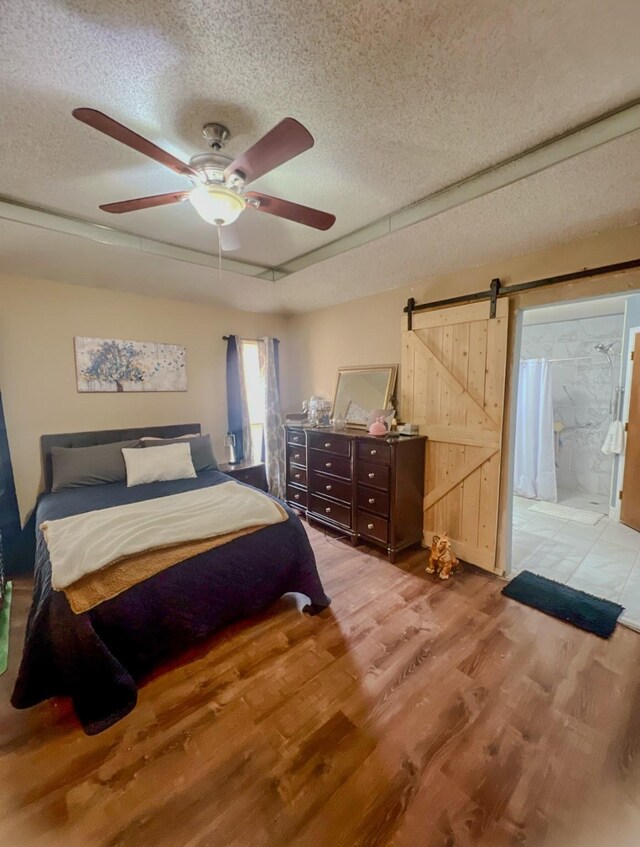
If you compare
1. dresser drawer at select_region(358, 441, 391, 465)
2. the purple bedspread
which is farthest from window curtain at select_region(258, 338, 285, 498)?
the purple bedspread

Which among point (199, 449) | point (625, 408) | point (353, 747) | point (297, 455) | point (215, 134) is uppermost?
point (215, 134)

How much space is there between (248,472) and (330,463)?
3.23 ft

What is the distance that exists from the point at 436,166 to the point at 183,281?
7.79 ft

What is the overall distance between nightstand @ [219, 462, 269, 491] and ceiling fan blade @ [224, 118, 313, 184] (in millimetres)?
2737

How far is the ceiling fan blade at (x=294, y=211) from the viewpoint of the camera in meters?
1.52

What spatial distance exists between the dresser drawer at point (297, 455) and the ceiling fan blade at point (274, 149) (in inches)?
104

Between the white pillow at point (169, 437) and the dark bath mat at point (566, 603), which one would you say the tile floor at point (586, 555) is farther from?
the white pillow at point (169, 437)

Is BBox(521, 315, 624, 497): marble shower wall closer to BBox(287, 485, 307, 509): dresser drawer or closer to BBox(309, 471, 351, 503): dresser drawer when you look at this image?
BBox(309, 471, 351, 503): dresser drawer

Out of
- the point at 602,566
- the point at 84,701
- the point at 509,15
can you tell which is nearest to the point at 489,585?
the point at 602,566

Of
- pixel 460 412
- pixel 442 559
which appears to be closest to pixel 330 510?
pixel 442 559

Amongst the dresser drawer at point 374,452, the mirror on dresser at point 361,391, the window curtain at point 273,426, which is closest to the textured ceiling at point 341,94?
the mirror on dresser at point 361,391

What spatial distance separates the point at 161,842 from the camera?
1.12 meters

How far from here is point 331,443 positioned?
330cm

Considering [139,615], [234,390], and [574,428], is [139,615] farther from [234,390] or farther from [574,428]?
[574,428]
